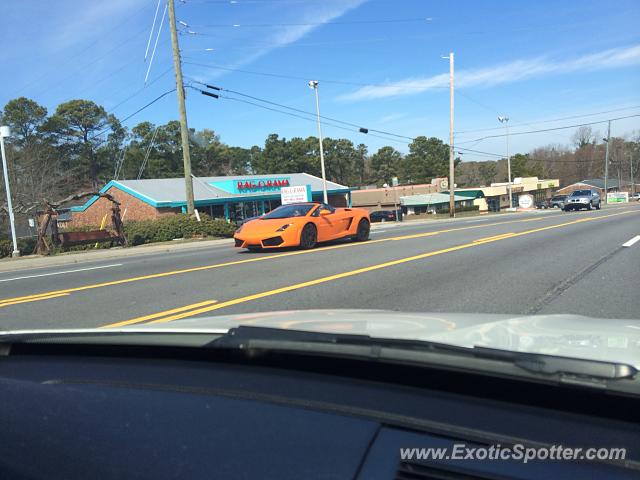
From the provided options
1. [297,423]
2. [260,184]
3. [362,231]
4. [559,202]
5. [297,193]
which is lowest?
[559,202]

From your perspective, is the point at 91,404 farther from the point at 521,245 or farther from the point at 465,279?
the point at 521,245

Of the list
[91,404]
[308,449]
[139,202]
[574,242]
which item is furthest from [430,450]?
[139,202]

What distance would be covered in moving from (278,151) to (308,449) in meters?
82.6

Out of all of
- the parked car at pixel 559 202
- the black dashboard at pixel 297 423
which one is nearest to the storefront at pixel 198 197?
the parked car at pixel 559 202

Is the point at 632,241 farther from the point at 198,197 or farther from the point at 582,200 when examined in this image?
the point at 198,197

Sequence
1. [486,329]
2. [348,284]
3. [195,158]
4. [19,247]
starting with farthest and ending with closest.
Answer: [195,158]
[19,247]
[348,284]
[486,329]

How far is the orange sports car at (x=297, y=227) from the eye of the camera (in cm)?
1223

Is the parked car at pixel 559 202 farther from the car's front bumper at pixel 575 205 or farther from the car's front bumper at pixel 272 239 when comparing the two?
the car's front bumper at pixel 272 239

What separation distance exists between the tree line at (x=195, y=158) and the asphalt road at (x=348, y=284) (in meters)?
25.5

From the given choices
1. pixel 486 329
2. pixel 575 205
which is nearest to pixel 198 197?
pixel 575 205

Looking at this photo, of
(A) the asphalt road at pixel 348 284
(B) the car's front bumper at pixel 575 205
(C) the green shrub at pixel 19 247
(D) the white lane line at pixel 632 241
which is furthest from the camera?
(B) the car's front bumper at pixel 575 205

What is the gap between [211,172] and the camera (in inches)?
3147

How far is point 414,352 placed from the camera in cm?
194

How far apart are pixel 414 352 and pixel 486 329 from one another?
0.65 m
